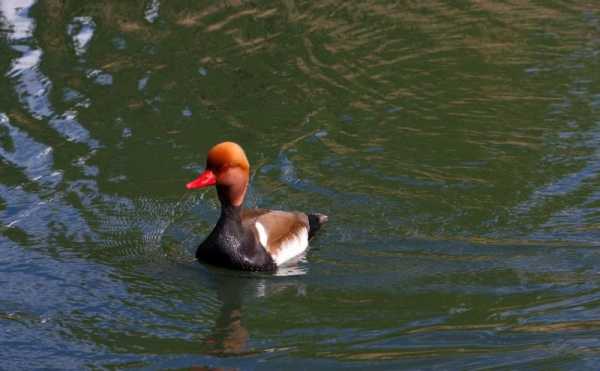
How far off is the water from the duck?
0.54 feet

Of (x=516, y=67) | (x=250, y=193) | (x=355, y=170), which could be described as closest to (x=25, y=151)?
(x=250, y=193)

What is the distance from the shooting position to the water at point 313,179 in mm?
8453

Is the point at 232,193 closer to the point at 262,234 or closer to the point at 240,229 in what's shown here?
the point at 240,229

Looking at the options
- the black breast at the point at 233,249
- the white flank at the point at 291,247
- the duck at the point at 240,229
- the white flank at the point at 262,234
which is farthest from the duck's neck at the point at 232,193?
the white flank at the point at 291,247

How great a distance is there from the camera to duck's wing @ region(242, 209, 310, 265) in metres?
10.2

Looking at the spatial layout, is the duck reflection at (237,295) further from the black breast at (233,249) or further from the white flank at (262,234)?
the white flank at (262,234)

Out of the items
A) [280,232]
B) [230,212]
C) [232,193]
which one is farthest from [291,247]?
[232,193]

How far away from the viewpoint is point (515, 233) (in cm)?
1017

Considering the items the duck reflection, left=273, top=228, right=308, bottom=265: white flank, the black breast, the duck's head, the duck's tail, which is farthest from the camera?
the duck's tail

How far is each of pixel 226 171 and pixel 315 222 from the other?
1.18 m

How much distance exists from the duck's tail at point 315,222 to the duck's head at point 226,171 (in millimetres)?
880

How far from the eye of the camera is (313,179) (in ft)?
38.2

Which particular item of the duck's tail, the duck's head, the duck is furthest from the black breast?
the duck's tail

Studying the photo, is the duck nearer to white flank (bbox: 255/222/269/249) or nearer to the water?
white flank (bbox: 255/222/269/249)
